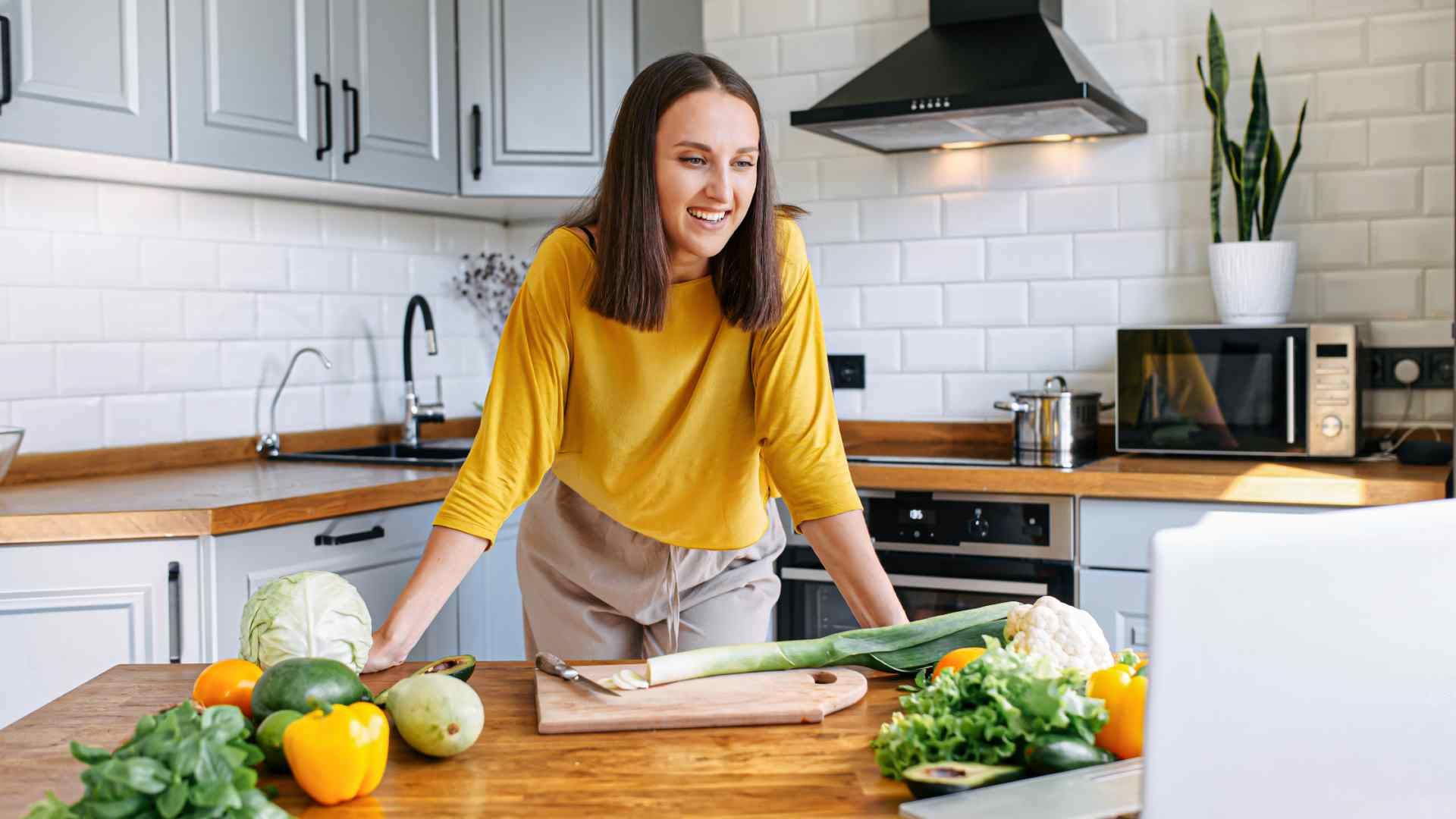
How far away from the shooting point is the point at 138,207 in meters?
3.00

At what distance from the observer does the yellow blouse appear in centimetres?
170

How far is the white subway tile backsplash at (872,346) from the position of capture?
143 inches

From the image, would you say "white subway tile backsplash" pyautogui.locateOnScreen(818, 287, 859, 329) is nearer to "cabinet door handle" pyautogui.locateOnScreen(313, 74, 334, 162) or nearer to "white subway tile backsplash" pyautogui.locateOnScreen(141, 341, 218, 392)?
"cabinet door handle" pyautogui.locateOnScreen(313, 74, 334, 162)

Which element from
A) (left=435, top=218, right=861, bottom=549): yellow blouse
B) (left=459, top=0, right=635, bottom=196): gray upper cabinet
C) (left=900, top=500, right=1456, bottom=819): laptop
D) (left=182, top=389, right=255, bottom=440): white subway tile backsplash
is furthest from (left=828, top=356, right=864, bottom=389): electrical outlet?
(left=900, top=500, right=1456, bottom=819): laptop

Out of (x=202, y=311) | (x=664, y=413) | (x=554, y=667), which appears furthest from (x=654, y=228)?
(x=202, y=311)

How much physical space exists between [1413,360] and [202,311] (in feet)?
9.37

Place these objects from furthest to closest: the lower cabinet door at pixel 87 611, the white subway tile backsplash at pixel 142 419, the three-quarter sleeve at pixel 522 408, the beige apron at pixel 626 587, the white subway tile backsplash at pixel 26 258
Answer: the white subway tile backsplash at pixel 142 419, the white subway tile backsplash at pixel 26 258, the lower cabinet door at pixel 87 611, the beige apron at pixel 626 587, the three-quarter sleeve at pixel 522 408

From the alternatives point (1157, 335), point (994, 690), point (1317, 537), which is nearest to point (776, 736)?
point (994, 690)

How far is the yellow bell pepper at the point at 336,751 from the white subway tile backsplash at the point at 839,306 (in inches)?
108

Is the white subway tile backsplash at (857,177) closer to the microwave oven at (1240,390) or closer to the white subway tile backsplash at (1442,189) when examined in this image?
the microwave oven at (1240,390)

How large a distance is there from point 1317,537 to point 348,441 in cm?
309

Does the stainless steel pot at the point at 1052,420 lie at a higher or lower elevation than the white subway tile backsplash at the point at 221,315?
lower

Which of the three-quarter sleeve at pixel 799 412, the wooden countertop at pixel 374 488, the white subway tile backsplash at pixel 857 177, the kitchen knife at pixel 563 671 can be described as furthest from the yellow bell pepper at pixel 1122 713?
the white subway tile backsplash at pixel 857 177

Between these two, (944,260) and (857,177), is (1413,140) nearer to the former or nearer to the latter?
(944,260)
